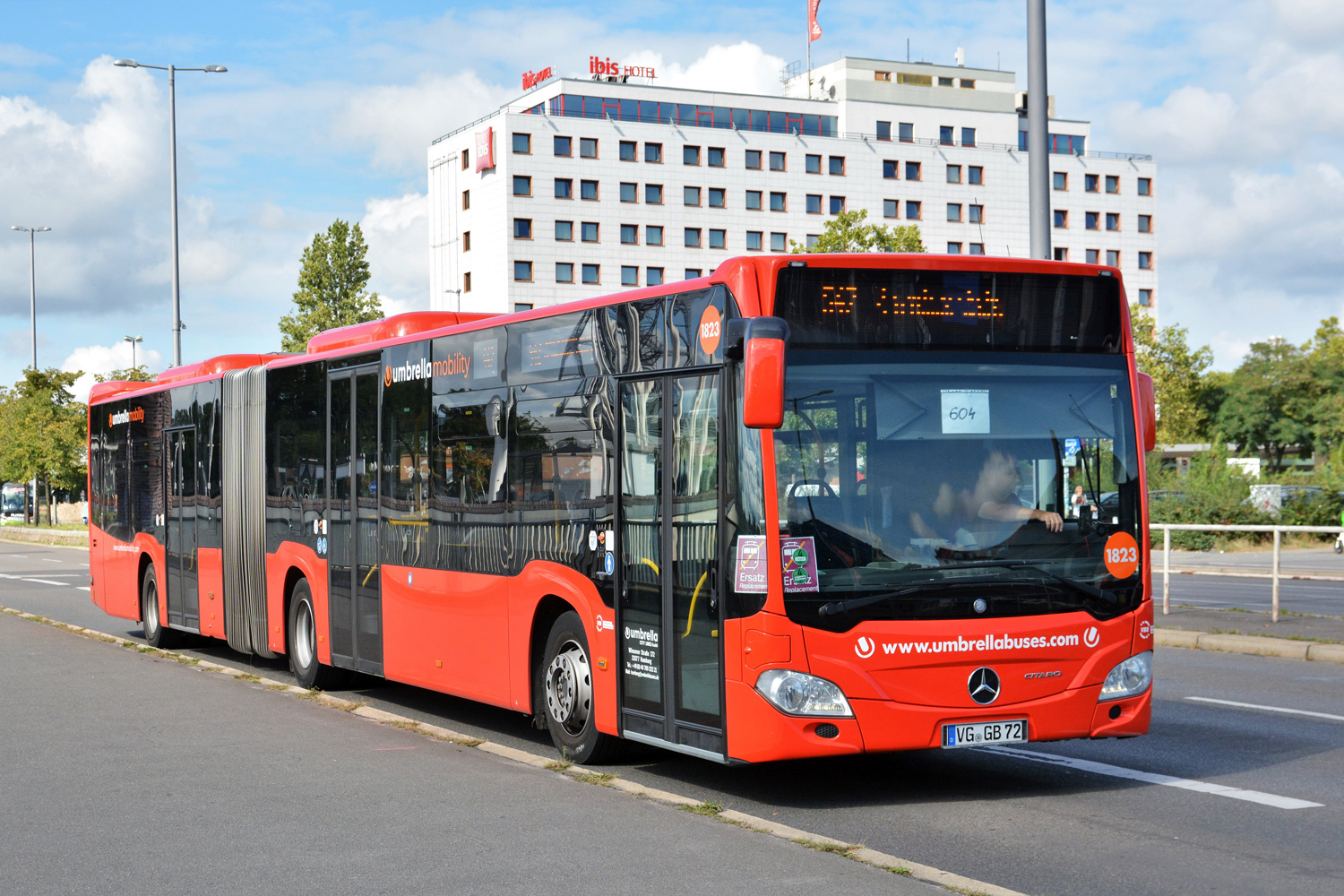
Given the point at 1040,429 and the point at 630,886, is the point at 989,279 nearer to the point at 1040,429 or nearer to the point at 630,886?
the point at 1040,429

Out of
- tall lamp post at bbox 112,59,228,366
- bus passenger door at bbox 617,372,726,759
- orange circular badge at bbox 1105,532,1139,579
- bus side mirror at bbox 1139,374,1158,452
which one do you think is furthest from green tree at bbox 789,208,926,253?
orange circular badge at bbox 1105,532,1139,579

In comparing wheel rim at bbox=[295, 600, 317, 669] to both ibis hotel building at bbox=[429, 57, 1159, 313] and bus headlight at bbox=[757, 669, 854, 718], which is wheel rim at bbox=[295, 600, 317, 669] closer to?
bus headlight at bbox=[757, 669, 854, 718]

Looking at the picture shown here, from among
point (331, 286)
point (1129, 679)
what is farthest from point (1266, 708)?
point (331, 286)

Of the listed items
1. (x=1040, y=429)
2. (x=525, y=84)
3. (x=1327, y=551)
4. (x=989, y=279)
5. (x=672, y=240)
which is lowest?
(x=1327, y=551)

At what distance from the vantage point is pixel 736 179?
3639 inches

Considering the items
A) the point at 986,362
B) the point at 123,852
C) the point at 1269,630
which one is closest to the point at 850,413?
the point at 986,362

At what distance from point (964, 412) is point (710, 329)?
4.61 ft

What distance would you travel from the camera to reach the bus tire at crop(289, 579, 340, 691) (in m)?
13.6

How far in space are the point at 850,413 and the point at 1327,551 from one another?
1294 inches

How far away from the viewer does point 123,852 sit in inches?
273

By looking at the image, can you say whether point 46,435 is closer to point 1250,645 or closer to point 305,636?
point 305,636

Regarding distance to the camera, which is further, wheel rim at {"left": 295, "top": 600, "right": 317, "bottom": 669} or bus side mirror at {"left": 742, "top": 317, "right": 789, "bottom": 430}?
wheel rim at {"left": 295, "top": 600, "right": 317, "bottom": 669}

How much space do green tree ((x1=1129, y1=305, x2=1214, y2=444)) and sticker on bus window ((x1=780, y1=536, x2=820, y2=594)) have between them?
2883 inches

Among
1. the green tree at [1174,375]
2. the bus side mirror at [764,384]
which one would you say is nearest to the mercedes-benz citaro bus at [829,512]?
the bus side mirror at [764,384]
